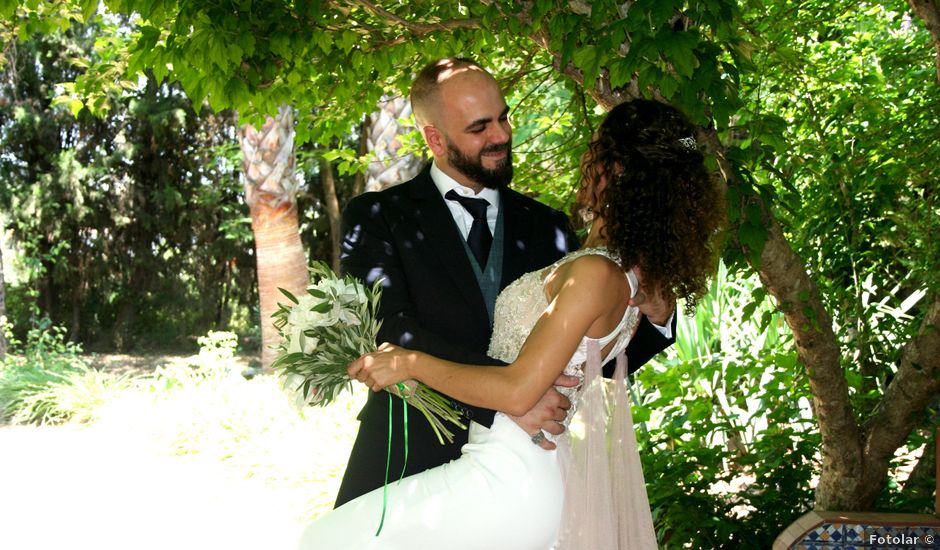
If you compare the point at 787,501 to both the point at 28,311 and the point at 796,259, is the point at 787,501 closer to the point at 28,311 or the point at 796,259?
the point at 796,259

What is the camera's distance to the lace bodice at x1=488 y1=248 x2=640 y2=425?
245 centimetres

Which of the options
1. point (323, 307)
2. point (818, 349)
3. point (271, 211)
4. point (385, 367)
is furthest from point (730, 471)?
point (271, 211)

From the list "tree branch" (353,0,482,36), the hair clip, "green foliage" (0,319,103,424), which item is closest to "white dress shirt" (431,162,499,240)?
the hair clip

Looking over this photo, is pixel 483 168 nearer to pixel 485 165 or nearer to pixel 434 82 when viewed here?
pixel 485 165

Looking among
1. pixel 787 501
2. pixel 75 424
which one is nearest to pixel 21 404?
pixel 75 424

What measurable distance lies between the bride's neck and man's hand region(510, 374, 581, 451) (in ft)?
1.24

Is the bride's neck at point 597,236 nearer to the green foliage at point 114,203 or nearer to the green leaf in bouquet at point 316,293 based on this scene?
the green leaf in bouquet at point 316,293

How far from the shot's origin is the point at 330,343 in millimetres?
2369

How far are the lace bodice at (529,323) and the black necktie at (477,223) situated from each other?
277 mm

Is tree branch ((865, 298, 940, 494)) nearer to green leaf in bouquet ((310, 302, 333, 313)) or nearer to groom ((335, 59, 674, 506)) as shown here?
groom ((335, 59, 674, 506))

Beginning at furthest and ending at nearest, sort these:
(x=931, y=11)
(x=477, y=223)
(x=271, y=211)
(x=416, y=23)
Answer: (x=271, y=211) < (x=416, y=23) < (x=931, y=11) < (x=477, y=223)

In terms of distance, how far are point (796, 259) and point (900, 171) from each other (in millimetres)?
952

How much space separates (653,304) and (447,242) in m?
0.65

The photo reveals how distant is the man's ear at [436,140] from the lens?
9.57 ft
